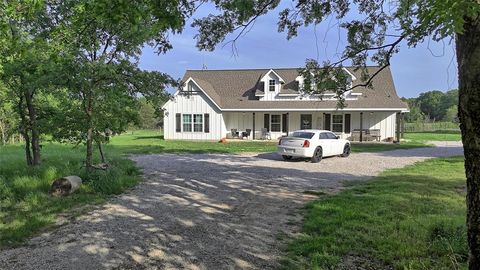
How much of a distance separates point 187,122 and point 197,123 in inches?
34.3

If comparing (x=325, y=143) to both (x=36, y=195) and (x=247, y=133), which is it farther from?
(x=247, y=133)

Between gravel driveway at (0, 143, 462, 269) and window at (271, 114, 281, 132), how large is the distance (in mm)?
22133

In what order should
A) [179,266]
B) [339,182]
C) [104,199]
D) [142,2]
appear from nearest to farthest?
[142,2], [179,266], [104,199], [339,182]

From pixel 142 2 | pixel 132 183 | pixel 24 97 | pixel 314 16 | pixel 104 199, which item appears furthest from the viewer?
pixel 24 97

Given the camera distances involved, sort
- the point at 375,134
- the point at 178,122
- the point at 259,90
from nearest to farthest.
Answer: the point at 375,134, the point at 178,122, the point at 259,90

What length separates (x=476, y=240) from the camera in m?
3.16

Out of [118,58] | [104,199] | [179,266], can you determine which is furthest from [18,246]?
[118,58]

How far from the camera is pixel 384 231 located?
20.4 ft

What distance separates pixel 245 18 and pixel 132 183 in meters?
6.86

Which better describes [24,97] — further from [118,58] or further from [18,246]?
[18,246]

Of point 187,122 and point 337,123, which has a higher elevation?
point 187,122

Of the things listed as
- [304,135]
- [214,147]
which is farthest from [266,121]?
[304,135]

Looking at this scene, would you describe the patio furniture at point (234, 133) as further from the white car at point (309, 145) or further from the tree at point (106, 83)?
Result: the tree at point (106, 83)

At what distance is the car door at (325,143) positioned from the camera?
61.5 feet
